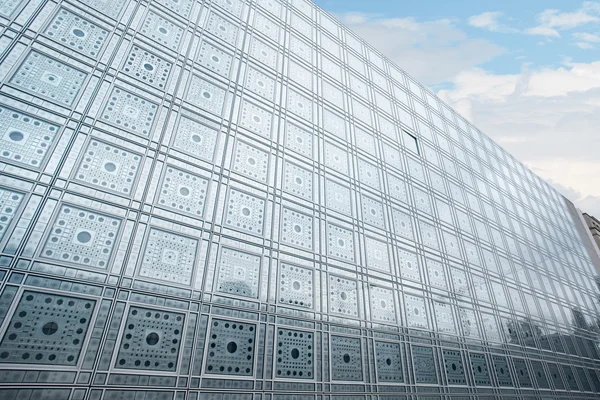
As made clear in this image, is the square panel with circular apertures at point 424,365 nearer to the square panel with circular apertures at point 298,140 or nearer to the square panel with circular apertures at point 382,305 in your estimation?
the square panel with circular apertures at point 382,305

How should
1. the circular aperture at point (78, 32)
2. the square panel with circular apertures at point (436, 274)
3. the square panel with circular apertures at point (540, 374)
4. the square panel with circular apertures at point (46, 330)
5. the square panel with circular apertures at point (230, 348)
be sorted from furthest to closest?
the square panel with circular apertures at point (540, 374) → the square panel with circular apertures at point (436, 274) → the circular aperture at point (78, 32) → the square panel with circular apertures at point (230, 348) → the square panel with circular apertures at point (46, 330)

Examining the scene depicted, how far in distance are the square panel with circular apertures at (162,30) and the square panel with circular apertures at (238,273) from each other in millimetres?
5518

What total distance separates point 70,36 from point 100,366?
256 inches

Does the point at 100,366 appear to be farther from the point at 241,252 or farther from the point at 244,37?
the point at 244,37

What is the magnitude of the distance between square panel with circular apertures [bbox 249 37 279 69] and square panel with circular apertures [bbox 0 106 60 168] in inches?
255

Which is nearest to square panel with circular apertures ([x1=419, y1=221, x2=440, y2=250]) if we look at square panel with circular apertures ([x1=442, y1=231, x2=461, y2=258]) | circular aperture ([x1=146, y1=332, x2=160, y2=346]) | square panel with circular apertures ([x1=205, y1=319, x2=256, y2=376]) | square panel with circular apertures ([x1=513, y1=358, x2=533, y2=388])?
square panel with circular apertures ([x1=442, y1=231, x2=461, y2=258])

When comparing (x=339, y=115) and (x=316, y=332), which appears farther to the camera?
(x=339, y=115)

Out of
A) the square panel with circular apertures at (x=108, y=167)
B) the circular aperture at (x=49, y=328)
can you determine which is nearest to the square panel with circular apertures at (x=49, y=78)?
the square panel with circular apertures at (x=108, y=167)

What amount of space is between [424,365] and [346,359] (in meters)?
2.96

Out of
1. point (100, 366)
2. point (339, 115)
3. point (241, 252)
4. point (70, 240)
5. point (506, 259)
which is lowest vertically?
point (100, 366)

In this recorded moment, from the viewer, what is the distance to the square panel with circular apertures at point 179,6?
9.73 m

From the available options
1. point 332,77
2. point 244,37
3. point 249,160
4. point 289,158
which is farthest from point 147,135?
point 332,77

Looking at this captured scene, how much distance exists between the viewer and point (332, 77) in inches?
543

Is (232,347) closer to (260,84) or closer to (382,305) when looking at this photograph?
(382,305)
